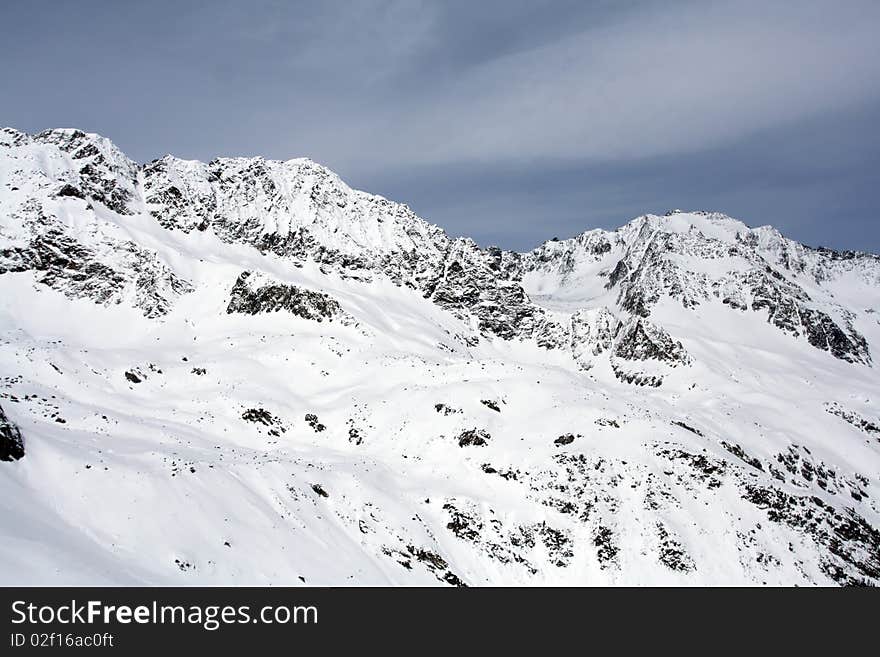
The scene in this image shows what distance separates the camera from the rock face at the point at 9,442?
3147 cm

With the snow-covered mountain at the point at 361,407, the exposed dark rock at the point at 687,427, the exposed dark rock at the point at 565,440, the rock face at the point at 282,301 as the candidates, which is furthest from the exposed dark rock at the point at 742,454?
the rock face at the point at 282,301

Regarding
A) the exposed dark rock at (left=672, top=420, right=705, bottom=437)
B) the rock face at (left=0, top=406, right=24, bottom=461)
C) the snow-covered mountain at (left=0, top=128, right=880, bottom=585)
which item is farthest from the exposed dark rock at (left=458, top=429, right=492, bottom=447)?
the rock face at (left=0, top=406, right=24, bottom=461)

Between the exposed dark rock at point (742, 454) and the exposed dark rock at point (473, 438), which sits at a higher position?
the exposed dark rock at point (473, 438)

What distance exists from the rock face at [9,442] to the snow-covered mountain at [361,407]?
0.42 feet

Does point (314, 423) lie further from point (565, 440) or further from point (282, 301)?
point (282, 301)

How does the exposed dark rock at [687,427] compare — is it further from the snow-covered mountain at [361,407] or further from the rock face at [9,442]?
the rock face at [9,442]

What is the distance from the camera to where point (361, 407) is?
67.9 m

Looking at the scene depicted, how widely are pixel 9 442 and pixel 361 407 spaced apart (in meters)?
38.4

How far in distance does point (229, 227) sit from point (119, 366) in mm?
62985

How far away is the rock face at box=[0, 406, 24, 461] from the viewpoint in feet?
103

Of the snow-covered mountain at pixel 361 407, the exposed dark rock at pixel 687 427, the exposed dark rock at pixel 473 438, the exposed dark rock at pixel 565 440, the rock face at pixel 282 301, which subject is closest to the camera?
the snow-covered mountain at pixel 361 407

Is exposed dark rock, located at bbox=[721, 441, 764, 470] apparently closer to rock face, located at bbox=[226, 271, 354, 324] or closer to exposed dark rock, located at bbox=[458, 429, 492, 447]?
exposed dark rock, located at bbox=[458, 429, 492, 447]

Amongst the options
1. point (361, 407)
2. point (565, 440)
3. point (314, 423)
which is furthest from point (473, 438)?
point (314, 423)
